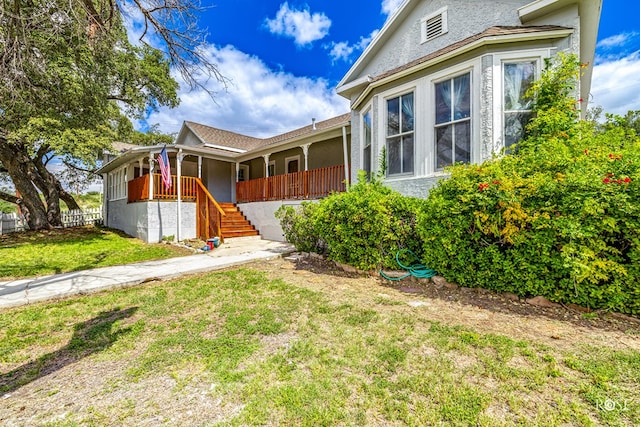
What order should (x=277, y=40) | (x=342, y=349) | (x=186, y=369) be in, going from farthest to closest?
1. (x=277, y=40)
2. (x=342, y=349)
3. (x=186, y=369)

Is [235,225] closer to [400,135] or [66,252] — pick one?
[66,252]

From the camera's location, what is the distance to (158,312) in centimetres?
413

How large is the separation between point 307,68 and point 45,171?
54.8 feet

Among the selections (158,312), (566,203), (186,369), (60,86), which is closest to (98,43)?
(158,312)

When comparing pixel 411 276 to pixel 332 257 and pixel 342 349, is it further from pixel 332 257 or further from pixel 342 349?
pixel 342 349

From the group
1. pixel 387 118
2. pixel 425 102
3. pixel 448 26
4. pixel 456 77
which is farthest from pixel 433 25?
pixel 387 118

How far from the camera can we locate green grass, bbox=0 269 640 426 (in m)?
2.06

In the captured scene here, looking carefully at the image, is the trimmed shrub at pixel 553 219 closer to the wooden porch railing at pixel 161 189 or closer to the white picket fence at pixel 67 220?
the wooden porch railing at pixel 161 189

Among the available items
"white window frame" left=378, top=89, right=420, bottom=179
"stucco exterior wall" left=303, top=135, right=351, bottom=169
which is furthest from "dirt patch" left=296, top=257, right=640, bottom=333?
"stucco exterior wall" left=303, top=135, right=351, bottom=169

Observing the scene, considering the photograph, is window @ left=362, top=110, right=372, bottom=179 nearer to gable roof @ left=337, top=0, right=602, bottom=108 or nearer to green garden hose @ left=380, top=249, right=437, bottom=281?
gable roof @ left=337, top=0, right=602, bottom=108

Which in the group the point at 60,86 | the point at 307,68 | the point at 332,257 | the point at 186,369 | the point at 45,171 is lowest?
the point at 186,369

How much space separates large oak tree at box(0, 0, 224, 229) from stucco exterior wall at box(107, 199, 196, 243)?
8.52 feet

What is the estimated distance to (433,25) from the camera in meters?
7.61

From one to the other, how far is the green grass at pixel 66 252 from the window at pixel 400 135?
277 inches
